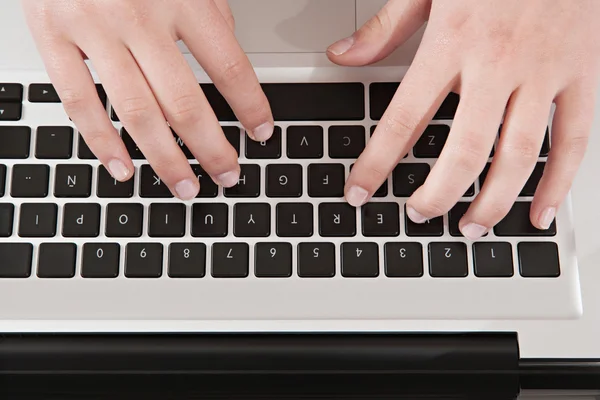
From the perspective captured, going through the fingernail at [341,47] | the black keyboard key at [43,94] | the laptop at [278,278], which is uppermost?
the fingernail at [341,47]

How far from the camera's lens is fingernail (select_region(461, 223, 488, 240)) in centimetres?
47

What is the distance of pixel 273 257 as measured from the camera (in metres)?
0.48

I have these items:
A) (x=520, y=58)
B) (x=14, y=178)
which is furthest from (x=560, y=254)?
(x=14, y=178)

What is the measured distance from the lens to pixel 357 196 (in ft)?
1.56

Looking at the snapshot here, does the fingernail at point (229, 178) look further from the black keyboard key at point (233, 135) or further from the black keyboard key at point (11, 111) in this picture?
the black keyboard key at point (11, 111)

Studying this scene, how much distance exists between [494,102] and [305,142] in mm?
147

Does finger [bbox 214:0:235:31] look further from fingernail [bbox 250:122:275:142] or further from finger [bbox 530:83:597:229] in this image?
finger [bbox 530:83:597:229]

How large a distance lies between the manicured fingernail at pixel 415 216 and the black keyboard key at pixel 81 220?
24cm

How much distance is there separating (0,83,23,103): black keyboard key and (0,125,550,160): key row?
0.02 meters

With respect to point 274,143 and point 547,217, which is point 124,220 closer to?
point 274,143

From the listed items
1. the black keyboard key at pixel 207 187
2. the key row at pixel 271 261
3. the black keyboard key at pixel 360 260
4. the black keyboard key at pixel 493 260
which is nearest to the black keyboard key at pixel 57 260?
the key row at pixel 271 261

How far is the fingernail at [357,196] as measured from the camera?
475 mm

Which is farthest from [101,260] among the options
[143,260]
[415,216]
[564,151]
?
[564,151]

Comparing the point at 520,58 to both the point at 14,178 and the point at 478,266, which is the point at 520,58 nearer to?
the point at 478,266
